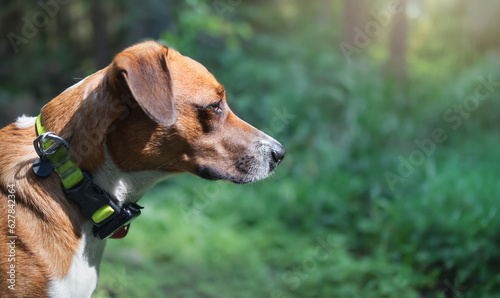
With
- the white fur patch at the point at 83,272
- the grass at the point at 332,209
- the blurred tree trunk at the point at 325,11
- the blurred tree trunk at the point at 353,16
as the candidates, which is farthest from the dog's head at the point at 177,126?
the blurred tree trunk at the point at 325,11

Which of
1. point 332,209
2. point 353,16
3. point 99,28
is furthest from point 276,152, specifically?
point 353,16

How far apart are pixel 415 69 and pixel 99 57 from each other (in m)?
8.27

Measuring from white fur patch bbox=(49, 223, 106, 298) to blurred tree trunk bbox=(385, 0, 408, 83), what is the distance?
28.5ft

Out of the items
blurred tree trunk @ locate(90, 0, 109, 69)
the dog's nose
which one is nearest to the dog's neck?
the dog's nose

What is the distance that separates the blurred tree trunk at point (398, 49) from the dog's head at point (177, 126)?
7859 mm

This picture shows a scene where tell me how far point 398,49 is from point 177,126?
8.47 metres

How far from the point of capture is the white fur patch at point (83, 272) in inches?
86.9

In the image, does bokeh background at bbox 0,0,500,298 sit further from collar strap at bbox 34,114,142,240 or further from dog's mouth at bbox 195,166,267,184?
collar strap at bbox 34,114,142,240

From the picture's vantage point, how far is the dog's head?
2.33m

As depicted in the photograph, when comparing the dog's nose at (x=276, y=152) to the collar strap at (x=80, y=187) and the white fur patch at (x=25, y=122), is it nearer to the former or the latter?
the collar strap at (x=80, y=187)

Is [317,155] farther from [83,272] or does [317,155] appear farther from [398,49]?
[83,272]

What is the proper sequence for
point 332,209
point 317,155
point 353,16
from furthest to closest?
1. point 353,16
2. point 317,155
3. point 332,209

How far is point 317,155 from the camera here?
23.8 feet

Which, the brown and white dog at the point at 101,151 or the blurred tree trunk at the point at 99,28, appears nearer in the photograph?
the brown and white dog at the point at 101,151
